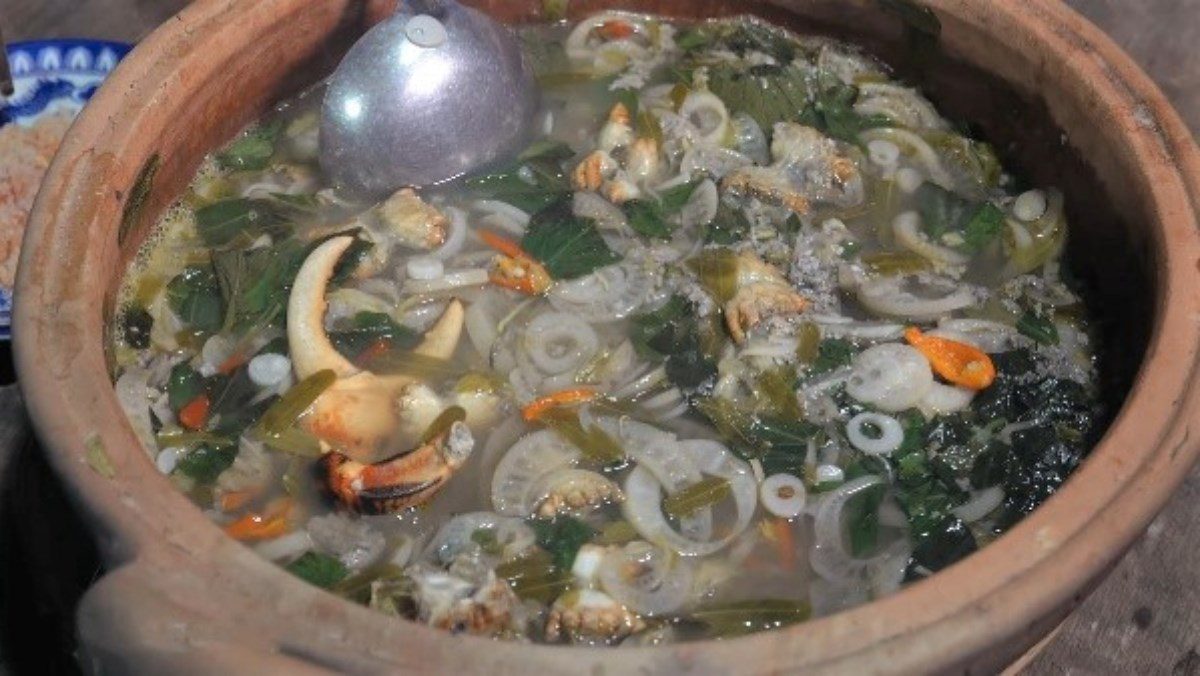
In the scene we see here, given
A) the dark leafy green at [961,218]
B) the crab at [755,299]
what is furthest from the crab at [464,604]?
the dark leafy green at [961,218]

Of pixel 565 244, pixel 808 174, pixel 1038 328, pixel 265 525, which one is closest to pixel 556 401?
pixel 565 244

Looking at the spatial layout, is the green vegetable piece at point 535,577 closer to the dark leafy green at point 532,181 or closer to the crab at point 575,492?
the crab at point 575,492

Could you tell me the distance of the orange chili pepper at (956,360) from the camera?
6.52ft

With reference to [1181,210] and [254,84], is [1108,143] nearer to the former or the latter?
[1181,210]

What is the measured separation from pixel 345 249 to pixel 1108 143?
1.22m

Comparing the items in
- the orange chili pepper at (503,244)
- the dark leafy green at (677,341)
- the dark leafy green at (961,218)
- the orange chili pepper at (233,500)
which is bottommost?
the orange chili pepper at (233,500)

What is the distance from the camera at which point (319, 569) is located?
5.69ft

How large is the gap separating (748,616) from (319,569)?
22.2 inches

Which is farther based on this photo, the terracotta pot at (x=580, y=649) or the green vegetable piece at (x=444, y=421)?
the green vegetable piece at (x=444, y=421)

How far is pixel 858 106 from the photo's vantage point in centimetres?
246

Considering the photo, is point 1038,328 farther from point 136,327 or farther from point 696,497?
point 136,327

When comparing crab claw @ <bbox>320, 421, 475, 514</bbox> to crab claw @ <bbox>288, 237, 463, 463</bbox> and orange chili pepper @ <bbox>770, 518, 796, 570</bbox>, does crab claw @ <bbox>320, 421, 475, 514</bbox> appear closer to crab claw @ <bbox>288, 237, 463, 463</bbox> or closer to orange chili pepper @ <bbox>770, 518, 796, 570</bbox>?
crab claw @ <bbox>288, 237, 463, 463</bbox>

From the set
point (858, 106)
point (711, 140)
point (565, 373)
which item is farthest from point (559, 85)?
point (565, 373)

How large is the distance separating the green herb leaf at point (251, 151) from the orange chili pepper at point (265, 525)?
0.73m
